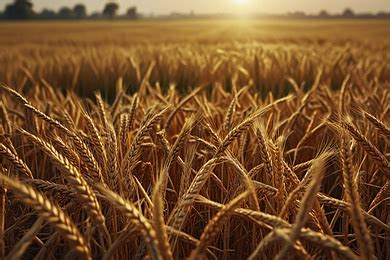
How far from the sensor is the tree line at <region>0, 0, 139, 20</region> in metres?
58.9

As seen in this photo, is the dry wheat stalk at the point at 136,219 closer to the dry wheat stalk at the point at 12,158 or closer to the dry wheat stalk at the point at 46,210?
the dry wheat stalk at the point at 46,210

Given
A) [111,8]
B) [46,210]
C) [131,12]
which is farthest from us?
[131,12]

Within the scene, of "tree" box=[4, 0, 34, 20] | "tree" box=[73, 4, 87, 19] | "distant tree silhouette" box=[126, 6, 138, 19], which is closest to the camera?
"tree" box=[4, 0, 34, 20]

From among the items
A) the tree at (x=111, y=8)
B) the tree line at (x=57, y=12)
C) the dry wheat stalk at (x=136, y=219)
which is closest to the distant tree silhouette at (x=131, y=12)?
the tree line at (x=57, y=12)

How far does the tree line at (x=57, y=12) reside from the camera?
5891 cm

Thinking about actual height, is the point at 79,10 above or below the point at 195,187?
above

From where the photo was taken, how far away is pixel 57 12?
7819cm

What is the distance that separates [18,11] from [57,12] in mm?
20486

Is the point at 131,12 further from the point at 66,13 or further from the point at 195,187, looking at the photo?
the point at 195,187

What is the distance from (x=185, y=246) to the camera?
888mm

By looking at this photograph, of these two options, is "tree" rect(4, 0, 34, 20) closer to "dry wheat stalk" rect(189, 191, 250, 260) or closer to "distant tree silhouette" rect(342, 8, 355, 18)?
"distant tree silhouette" rect(342, 8, 355, 18)

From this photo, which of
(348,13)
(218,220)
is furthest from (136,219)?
(348,13)

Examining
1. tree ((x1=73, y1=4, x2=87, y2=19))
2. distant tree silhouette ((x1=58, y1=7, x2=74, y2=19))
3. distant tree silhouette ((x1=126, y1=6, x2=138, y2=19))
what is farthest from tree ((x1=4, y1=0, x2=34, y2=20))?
distant tree silhouette ((x1=126, y1=6, x2=138, y2=19))

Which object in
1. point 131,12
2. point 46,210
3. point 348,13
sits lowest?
point 348,13
